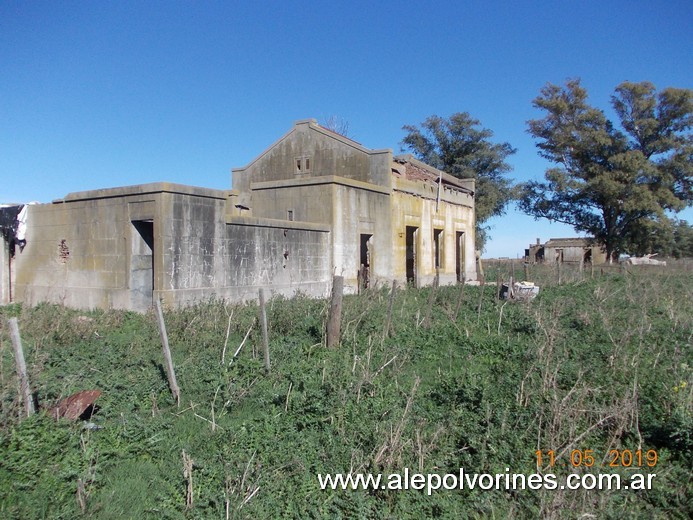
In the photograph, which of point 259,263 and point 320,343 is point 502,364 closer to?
point 320,343

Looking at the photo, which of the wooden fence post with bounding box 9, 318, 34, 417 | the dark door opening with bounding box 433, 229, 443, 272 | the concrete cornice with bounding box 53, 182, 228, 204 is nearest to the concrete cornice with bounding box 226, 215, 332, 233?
the concrete cornice with bounding box 53, 182, 228, 204

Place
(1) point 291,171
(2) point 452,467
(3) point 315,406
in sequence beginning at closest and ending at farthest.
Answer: (2) point 452,467 → (3) point 315,406 → (1) point 291,171

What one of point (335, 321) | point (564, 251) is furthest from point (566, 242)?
point (335, 321)

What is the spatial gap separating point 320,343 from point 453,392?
2.88 m

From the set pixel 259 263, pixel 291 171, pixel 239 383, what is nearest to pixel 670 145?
pixel 291 171

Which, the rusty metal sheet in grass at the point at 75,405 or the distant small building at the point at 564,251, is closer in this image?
the rusty metal sheet in grass at the point at 75,405

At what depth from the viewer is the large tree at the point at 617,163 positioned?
31.4m

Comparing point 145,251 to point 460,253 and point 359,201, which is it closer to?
point 359,201

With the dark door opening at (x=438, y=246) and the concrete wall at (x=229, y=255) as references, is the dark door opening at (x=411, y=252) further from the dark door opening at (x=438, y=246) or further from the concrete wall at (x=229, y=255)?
the concrete wall at (x=229, y=255)

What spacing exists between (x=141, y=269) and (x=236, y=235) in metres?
2.47

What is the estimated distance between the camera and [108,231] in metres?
12.8

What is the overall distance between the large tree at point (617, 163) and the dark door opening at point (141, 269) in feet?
92.3

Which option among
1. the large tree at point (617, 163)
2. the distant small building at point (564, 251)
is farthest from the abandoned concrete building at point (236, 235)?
the distant small building at point (564, 251)

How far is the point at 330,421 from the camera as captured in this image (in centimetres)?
570
